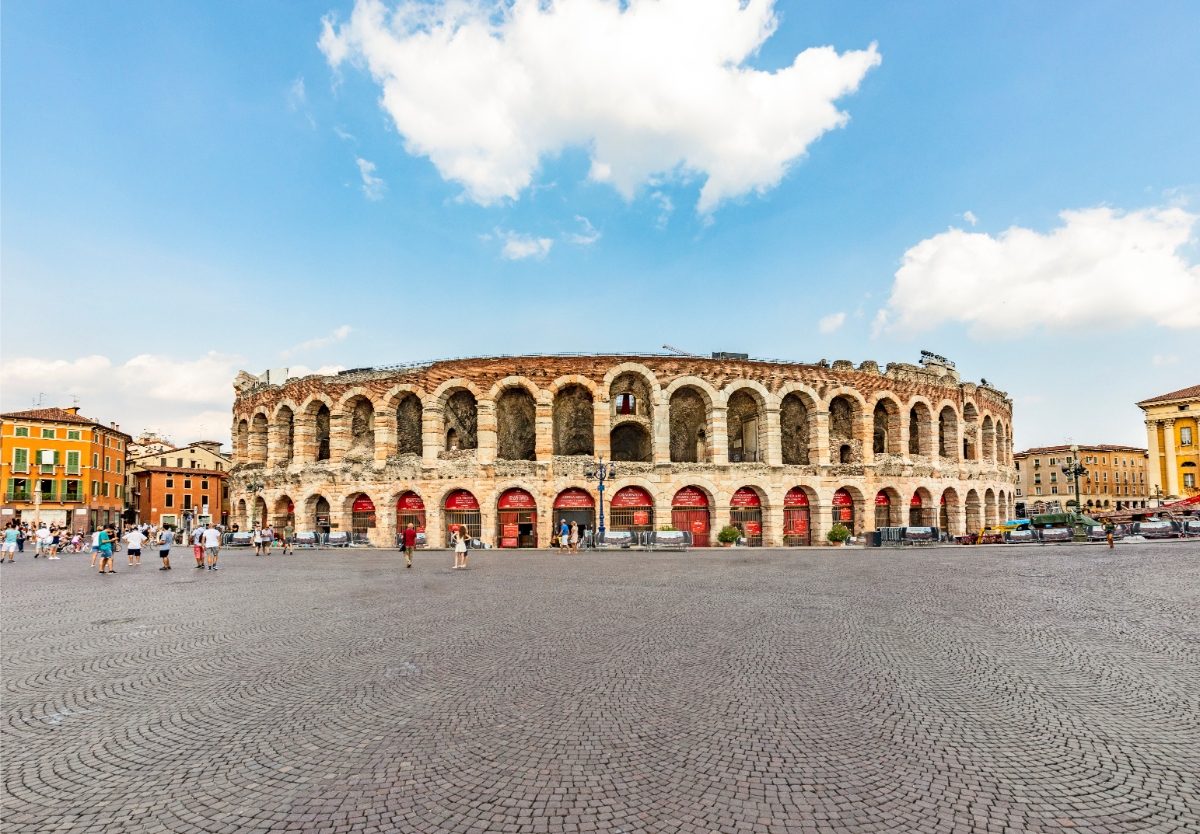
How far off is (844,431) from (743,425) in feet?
18.6

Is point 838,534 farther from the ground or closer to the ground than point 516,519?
closer to the ground

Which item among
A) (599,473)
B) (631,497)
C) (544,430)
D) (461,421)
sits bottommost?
(631,497)

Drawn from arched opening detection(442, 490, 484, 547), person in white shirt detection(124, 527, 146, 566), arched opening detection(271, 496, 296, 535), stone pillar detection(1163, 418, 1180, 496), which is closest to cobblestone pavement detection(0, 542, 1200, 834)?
person in white shirt detection(124, 527, 146, 566)

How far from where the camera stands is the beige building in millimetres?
86438

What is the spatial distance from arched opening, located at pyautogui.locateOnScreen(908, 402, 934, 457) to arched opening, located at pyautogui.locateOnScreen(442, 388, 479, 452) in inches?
966

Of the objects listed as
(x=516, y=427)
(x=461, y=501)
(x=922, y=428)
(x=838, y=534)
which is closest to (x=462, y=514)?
(x=461, y=501)

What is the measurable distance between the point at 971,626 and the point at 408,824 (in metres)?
8.91

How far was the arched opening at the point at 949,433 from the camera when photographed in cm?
3634

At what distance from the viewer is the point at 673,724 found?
5234mm

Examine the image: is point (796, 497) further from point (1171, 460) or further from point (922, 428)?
point (1171, 460)

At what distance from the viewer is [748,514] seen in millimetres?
31047

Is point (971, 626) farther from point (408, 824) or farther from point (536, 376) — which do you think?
point (536, 376)

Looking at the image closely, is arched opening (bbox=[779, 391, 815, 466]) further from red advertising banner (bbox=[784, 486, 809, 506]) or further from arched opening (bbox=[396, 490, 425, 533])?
arched opening (bbox=[396, 490, 425, 533])

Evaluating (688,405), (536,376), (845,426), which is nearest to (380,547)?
(536,376)
